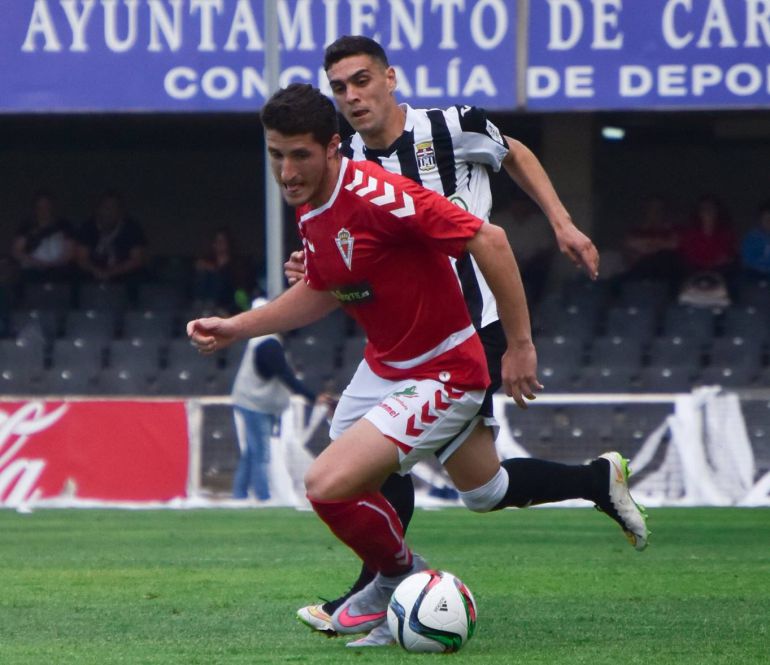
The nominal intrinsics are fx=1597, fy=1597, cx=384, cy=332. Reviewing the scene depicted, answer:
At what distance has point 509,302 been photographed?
198 inches

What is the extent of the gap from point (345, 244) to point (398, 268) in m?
0.19

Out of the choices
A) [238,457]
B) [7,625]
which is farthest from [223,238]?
[7,625]

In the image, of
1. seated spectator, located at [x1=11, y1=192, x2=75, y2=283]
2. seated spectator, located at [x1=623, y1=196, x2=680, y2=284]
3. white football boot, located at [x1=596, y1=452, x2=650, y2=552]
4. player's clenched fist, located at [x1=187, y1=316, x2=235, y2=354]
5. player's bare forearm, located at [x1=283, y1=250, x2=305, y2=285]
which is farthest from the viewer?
seated spectator, located at [x1=11, y1=192, x2=75, y2=283]

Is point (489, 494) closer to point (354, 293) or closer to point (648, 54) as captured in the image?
point (354, 293)

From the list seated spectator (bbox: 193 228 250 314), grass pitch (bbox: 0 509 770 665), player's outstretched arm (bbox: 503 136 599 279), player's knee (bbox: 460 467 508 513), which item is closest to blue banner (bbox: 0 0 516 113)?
seated spectator (bbox: 193 228 250 314)

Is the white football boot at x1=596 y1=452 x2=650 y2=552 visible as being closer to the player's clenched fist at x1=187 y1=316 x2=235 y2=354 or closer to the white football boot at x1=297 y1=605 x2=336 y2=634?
the white football boot at x1=297 y1=605 x2=336 y2=634

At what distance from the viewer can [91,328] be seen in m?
16.3

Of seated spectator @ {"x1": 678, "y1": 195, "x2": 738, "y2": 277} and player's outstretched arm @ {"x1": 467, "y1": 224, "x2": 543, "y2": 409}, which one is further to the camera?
seated spectator @ {"x1": 678, "y1": 195, "x2": 738, "y2": 277}

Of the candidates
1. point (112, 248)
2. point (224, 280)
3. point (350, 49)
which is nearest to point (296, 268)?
point (350, 49)

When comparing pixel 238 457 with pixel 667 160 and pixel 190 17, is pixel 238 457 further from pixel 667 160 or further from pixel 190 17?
pixel 667 160

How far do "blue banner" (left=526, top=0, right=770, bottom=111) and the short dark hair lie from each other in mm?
9609

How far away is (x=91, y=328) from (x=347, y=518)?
11.5 m

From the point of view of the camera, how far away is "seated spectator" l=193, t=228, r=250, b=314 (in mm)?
15789

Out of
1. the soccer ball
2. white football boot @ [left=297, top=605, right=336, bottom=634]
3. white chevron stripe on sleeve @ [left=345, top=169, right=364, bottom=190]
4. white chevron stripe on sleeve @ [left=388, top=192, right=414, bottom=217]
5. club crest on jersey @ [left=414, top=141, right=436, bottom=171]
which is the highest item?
club crest on jersey @ [left=414, top=141, right=436, bottom=171]
